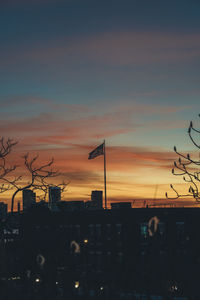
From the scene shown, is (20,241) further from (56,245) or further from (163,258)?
(163,258)

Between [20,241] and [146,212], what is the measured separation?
2435 cm

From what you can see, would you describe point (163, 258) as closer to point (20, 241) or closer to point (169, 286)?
point (169, 286)

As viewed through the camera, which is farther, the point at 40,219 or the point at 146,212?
the point at 40,219

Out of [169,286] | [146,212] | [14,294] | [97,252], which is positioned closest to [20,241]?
[97,252]

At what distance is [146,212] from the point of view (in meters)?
69.9

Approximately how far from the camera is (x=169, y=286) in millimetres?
62781

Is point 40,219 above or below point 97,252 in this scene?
above

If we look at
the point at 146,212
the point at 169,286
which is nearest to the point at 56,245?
the point at 146,212

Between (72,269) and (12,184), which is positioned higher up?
(12,184)

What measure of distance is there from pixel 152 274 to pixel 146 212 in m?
9.29

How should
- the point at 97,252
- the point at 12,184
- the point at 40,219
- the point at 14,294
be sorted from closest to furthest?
the point at 12,184
the point at 14,294
the point at 97,252
the point at 40,219

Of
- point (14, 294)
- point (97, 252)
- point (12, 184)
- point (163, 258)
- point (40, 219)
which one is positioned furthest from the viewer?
point (40, 219)

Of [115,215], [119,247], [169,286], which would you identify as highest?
[115,215]

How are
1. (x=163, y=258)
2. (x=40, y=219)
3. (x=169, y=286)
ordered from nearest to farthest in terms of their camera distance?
(x=169, y=286) < (x=163, y=258) < (x=40, y=219)
